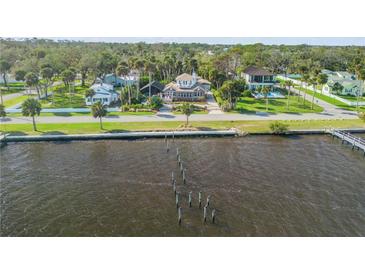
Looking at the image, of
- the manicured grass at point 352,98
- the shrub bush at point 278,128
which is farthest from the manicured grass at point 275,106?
the shrub bush at point 278,128

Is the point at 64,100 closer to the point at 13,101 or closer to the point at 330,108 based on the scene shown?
the point at 13,101

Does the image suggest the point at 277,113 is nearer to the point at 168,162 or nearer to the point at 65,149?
the point at 168,162

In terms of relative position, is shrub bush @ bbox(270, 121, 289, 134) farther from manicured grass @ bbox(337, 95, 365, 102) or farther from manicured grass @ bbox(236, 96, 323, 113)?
manicured grass @ bbox(337, 95, 365, 102)

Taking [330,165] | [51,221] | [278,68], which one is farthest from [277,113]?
[278,68]

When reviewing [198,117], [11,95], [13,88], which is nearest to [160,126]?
[198,117]

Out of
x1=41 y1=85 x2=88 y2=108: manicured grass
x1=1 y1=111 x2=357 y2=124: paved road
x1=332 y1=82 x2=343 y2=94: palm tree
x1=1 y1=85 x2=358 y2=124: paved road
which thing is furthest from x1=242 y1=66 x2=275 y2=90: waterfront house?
x1=41 y1=85 x2=88 y2=108: manicured grass

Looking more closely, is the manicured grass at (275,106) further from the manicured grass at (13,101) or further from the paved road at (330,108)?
the manicured grass at (13,101)
